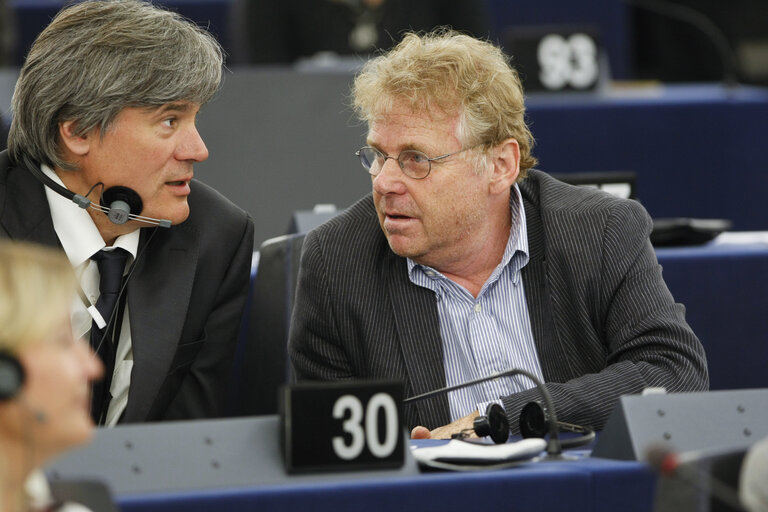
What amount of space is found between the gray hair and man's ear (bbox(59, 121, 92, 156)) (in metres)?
0.01

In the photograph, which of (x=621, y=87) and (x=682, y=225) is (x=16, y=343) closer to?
(x=682, y=225)

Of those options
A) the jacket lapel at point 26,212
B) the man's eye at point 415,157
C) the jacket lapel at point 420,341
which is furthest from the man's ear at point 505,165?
the jacket lapel at point 26,212

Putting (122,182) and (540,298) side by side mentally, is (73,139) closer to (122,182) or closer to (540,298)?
(122,182)

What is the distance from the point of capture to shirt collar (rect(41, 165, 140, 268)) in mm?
2223

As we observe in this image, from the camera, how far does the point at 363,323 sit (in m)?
2.32

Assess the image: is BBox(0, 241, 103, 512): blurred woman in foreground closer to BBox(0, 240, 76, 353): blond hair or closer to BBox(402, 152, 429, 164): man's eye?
BBox(0, 240, 76, 353): blond hair

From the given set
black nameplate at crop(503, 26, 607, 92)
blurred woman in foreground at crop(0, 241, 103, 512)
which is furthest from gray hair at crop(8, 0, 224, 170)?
black nameplate at crop(503, 26, 607, 92)

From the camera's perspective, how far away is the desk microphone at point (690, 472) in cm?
121

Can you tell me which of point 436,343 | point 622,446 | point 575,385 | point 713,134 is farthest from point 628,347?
Result: point 713,134

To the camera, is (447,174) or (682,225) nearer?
(447,174)

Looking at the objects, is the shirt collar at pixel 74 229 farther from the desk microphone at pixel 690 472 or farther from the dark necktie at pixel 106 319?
the desk microphone at pixel 690 472

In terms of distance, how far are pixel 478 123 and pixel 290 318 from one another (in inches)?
23.3

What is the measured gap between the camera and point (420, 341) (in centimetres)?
231

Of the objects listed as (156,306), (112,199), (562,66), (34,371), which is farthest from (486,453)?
(562,66)
